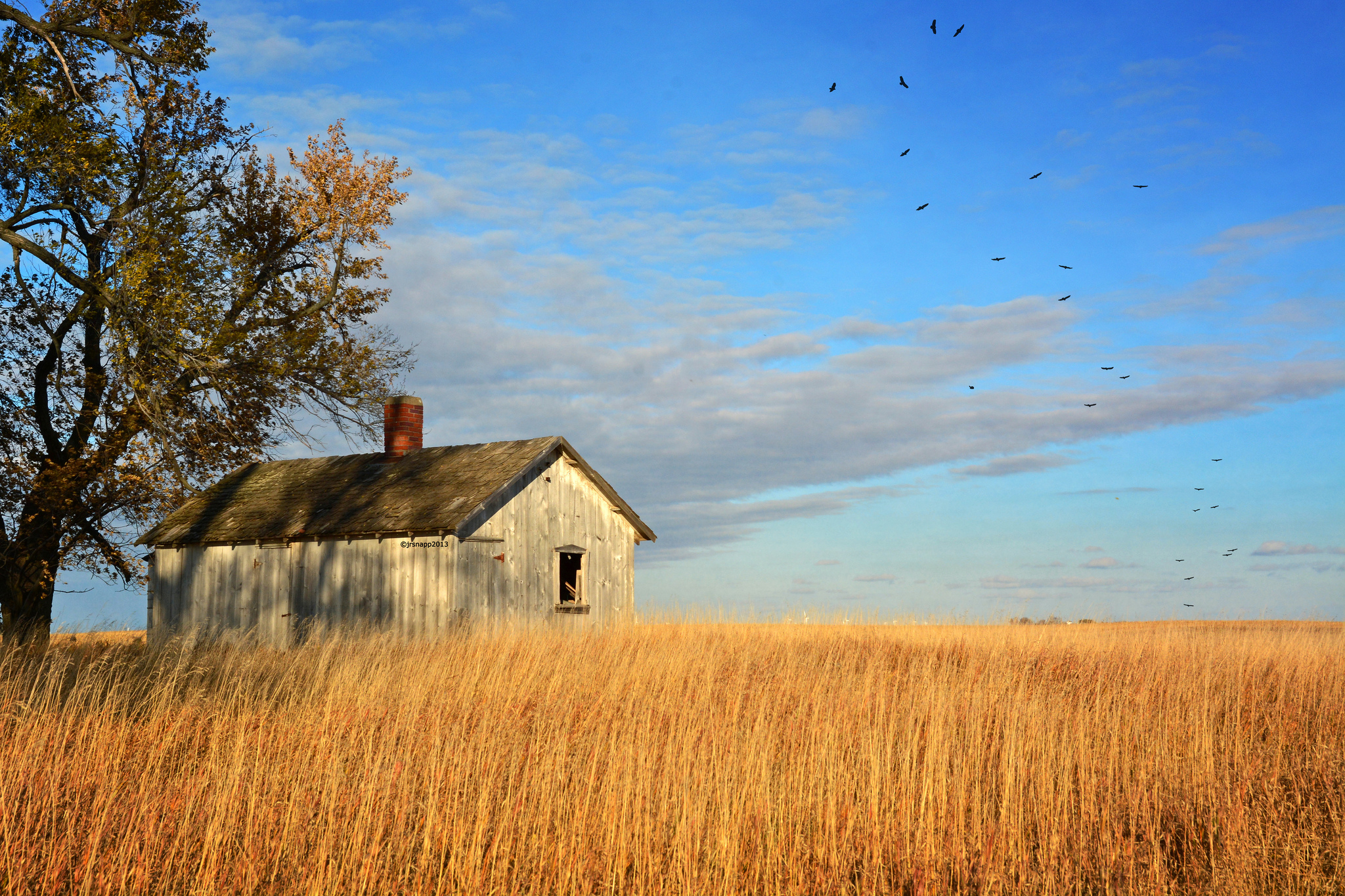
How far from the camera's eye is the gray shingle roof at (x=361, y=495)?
20656 millimetres

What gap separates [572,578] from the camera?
23078 millimetres

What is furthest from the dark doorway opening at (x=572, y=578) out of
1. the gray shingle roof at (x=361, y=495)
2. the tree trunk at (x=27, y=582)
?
the tree trunk at (x=27, y=582)

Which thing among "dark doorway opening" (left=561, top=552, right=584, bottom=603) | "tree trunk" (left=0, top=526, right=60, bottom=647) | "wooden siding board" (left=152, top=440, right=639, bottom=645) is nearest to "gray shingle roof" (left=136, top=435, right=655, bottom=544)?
"wooden siding board" (left=152, top=440, right=639, bottom=645)

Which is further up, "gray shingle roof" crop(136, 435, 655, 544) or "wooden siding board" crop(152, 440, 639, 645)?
"gray shingle roof" crop(136, 435, 655, 544)

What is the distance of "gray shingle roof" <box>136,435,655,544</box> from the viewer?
2066cm

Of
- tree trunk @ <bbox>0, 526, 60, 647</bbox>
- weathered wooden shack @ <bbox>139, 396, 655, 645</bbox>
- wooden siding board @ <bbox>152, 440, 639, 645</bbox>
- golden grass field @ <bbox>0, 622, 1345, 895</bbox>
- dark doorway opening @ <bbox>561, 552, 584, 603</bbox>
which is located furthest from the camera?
dark doorway opening @ <bbox>561, 552, 584, 603</bbox>

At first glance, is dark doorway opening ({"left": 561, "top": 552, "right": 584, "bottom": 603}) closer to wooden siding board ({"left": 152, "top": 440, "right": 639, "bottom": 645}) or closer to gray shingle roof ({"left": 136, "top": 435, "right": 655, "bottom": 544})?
wooden siding board ({"left": 152, "top": 440, "right": 639, "bottom": 645})

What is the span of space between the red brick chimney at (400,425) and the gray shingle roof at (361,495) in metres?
0.33

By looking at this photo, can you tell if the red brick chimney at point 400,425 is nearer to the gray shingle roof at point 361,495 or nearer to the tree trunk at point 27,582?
the gray shingle roof at point 361,495

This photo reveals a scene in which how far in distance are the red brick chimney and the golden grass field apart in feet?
36.4

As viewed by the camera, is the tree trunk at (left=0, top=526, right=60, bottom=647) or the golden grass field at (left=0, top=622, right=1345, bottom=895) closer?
the golden grass field at (left=0, top=622, right=1345, bottom=895)

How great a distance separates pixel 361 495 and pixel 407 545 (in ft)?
9.61

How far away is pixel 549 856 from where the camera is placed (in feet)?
21.0

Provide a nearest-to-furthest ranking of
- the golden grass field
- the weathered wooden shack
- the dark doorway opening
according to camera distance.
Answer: the golden grass field < the weathered wooden shack < the dark doorway opening
